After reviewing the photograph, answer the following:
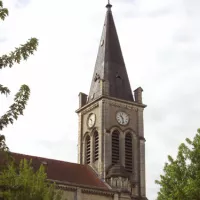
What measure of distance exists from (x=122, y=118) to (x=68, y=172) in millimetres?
8187

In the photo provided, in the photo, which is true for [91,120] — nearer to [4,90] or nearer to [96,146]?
[96,146]

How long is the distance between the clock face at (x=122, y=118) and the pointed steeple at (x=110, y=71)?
5.63ft

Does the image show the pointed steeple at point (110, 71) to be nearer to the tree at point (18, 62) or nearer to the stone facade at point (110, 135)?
the stone facade at point (110, 135)

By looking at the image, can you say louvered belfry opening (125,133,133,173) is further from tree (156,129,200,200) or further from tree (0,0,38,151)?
tree (0,0,38,151)

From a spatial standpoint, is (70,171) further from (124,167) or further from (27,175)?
(27,175)

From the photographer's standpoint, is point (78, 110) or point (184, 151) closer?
point (184, 151)

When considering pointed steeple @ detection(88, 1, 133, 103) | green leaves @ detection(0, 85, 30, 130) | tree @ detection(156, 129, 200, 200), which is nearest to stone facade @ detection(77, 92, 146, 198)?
pointed steeple @ detection(88, 1, 133, 103)

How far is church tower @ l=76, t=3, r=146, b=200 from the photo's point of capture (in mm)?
51500

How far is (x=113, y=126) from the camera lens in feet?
175

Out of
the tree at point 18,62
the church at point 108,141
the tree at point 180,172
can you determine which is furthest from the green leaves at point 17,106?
the church at point 108,141

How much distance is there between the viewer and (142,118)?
55812 millimetres

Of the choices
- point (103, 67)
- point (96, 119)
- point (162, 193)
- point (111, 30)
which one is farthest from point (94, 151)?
point (162, 193)

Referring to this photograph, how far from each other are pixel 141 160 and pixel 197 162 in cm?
2916

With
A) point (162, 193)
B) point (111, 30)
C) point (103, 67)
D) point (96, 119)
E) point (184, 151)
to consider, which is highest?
point (111, 30)
